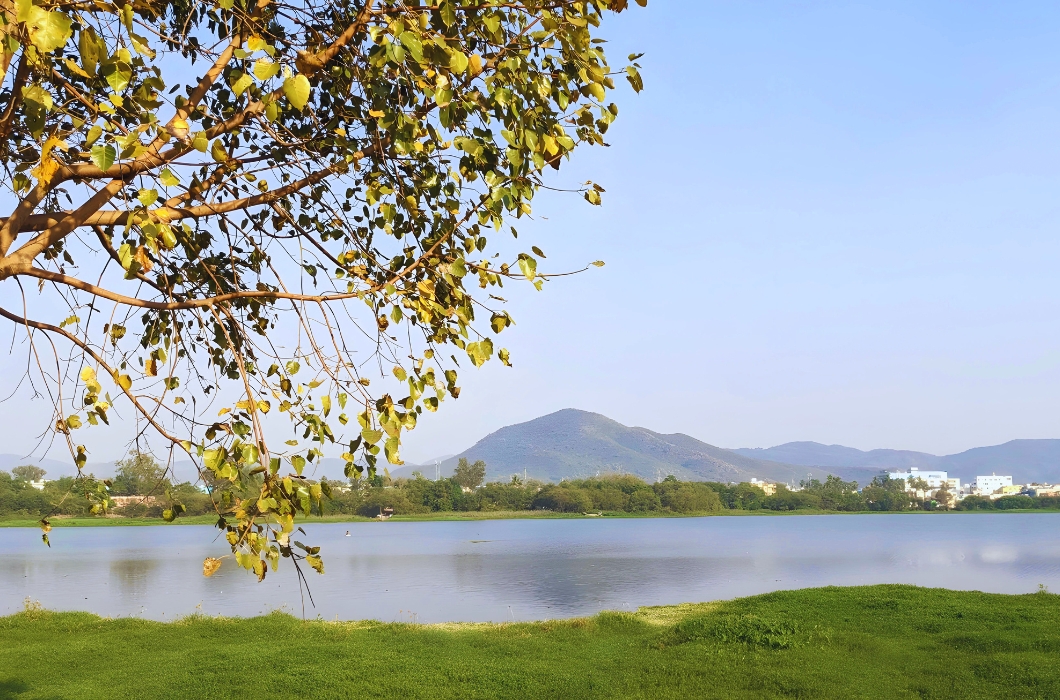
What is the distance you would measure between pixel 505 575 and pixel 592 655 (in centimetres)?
2615

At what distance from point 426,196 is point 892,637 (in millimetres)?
9831

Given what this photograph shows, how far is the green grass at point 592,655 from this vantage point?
28.5 ft

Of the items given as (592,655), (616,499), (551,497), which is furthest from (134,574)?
(616,499)

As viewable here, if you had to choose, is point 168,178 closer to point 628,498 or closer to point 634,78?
point 634,78

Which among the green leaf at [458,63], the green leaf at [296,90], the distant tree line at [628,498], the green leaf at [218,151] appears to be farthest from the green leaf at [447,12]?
the distant tree line at [628,498]

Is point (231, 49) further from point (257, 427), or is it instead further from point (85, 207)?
point (257, 427)

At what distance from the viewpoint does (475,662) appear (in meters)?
10.2

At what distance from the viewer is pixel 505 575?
3606cm

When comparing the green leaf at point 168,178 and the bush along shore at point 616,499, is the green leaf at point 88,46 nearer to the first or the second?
the green leaf at point 168,178

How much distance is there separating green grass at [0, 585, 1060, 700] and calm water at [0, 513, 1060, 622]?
32.6 ft

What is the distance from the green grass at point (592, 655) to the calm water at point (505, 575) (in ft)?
32.6

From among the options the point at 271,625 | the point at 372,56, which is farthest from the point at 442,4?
the point at 271,625

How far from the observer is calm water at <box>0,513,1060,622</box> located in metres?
25.3

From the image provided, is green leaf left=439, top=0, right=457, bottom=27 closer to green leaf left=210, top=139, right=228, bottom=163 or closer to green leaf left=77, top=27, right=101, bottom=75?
green leaf left=210, top=139, right=228, bottom=163
